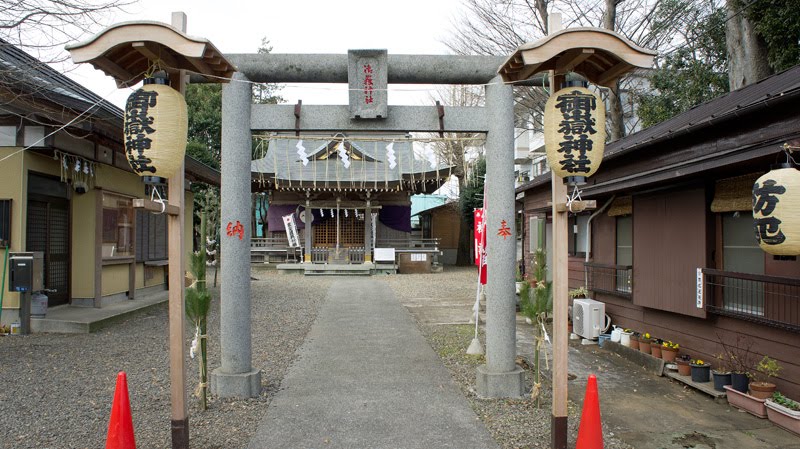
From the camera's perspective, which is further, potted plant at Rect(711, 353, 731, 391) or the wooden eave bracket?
potted plant at Rect(711, 353, 731, 391)

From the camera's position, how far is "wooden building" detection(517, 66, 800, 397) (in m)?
5.33

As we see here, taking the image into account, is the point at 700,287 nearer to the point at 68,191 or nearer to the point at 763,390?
the point at 763,390

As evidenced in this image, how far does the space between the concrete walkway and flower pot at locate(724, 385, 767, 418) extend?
2875 mm

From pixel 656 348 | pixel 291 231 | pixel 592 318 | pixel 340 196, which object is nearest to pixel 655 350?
pixel 656 348

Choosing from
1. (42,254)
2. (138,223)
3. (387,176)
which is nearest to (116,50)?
(42,254)

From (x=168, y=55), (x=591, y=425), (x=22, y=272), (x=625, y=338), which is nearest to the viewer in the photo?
(x=591, y=425)

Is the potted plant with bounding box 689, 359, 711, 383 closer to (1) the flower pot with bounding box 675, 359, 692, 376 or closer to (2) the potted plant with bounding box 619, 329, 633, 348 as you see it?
(1) the flower pot with bounding box 675, 359, 692, 376

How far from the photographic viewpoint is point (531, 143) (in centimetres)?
3491

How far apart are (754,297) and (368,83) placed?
510cm

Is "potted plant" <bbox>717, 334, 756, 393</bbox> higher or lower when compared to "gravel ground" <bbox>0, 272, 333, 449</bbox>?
higher

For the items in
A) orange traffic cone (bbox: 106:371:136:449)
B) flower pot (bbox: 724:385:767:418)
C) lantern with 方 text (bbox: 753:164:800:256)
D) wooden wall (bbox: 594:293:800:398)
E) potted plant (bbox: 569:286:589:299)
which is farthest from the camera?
potted plant (bbox: 569:286:589:299)

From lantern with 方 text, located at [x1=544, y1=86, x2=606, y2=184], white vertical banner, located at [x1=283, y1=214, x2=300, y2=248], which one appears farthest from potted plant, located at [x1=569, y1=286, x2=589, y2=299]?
white vertical banner, located at [x1=283, y1=214, x2=300, y2=248]

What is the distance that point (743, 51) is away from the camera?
42.6 feet

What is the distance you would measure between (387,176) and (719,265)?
17.6 meters
